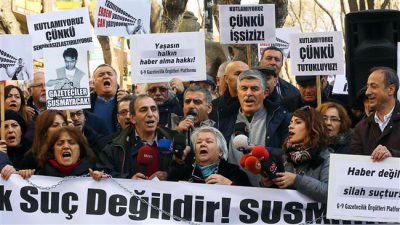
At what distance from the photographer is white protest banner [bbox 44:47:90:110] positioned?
10.1 m

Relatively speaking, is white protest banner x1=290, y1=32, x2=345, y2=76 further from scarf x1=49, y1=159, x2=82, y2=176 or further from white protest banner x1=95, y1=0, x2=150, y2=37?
scarf x1=49, y1=159, x2=82, y2=176

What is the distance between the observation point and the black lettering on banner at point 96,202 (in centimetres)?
830

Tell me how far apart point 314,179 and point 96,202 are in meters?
1.65

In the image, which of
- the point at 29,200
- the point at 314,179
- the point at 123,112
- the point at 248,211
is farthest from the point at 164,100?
the point at 314,179

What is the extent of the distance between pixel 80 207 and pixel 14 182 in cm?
54

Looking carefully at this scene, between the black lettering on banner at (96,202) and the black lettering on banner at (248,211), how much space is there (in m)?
1.03

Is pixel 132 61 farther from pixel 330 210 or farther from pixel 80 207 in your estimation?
pixel 330 210

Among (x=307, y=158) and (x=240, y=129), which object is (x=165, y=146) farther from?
(x=307, y=158)

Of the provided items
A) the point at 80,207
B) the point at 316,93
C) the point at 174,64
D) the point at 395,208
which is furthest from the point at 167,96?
the point at 395,208

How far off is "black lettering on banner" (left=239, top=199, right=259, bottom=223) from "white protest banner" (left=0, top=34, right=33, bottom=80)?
290 centimetres

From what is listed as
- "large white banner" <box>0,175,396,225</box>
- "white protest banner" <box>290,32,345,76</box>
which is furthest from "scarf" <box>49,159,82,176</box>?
"white protest banner" <box>290,32,345,76</box>

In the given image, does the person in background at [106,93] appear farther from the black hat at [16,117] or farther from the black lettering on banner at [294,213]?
the black lettering on banner at [294,213]

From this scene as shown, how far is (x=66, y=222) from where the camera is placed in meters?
8.30

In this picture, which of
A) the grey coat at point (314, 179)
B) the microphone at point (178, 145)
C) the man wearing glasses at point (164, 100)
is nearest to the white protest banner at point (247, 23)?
the man wearing glasses at point (164, 100)
